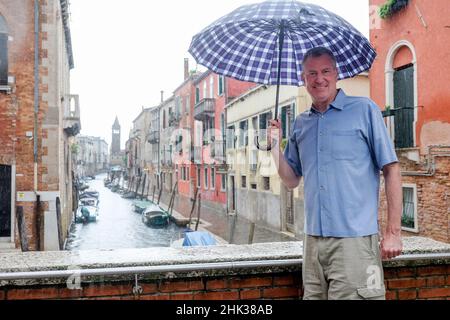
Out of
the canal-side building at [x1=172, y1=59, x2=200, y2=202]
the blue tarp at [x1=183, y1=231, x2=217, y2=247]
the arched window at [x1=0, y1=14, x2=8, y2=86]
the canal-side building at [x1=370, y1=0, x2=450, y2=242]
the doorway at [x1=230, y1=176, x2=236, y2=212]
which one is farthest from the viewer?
the canal-side building at [x1=172, y1=59, x2=200, y2=202]

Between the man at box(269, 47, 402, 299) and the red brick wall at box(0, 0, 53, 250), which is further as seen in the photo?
the red brick wall at box(0, 0, 53, 250)

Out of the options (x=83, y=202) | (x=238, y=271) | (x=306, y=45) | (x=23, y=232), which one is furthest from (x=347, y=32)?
(x=83, y=202)

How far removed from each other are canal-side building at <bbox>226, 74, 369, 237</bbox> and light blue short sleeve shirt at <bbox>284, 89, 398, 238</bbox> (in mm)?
11933

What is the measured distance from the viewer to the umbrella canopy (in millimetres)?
2691

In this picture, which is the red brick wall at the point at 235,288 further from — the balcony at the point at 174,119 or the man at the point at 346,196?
the balcony at the point at 174,119

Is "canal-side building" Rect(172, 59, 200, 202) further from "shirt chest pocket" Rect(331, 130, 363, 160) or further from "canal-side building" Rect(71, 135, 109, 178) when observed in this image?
"canal-side building" Rect(71, 135, 109, 178)

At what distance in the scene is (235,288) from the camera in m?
2.33

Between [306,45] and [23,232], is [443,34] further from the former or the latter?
[23,232]

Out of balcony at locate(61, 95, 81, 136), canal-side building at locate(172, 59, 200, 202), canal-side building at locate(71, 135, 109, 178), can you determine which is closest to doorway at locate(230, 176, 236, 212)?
canal-side building at locate(172, 59, 200, 202)

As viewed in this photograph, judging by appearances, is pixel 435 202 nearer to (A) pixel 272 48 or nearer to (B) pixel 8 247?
(A) pixel 272 48

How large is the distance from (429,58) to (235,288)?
9.88 m

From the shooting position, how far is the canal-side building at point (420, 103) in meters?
10.1

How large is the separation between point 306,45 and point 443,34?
8.61 m

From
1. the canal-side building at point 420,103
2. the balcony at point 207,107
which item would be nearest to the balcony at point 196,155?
the balcony at point 207,107
